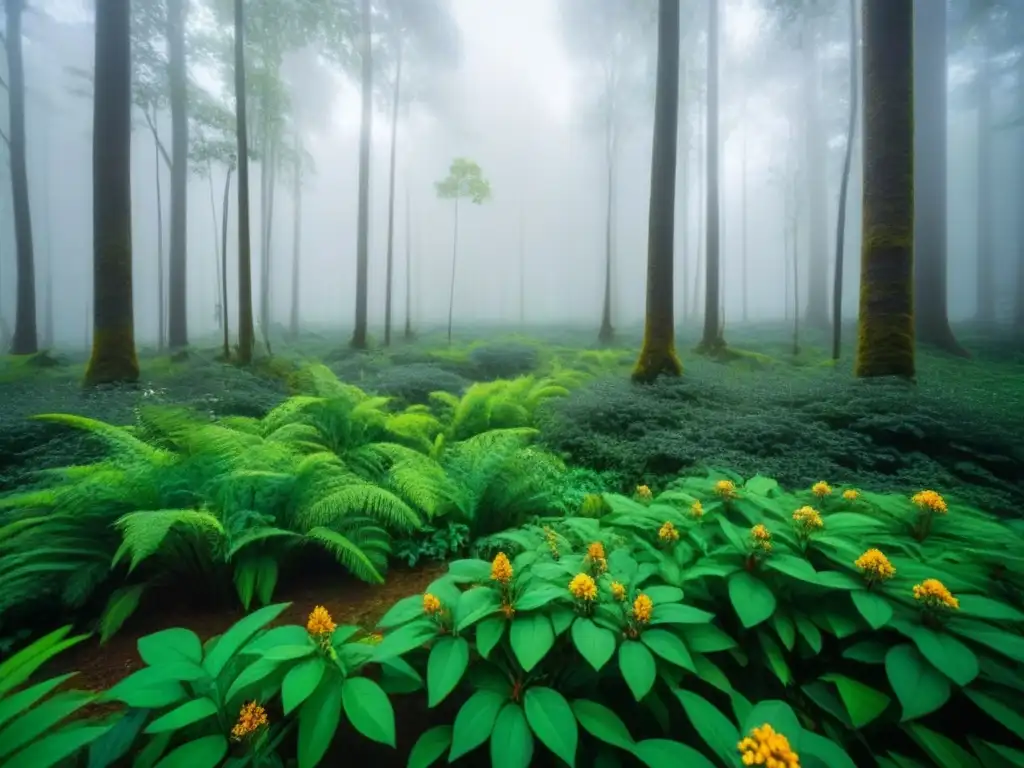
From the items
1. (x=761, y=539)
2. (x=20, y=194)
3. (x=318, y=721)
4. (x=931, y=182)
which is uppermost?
(x=20, y=194)

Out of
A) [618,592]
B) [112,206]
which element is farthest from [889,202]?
[112,206]

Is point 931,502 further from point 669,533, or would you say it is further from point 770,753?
point 770,753

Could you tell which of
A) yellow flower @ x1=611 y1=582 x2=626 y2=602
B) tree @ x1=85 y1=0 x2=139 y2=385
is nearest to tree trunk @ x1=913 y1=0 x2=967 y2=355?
yellow flower @ x1=611 y1=582 x2=626 y2=602

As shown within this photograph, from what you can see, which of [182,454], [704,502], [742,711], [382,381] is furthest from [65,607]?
[382,381]

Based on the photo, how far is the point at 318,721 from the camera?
1085 mm

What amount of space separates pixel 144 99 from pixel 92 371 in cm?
876

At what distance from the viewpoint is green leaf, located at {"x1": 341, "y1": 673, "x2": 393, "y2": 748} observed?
102 cm

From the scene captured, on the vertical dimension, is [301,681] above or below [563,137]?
below

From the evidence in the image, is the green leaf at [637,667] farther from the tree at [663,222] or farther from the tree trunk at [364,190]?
the tree trunk at [364,190]

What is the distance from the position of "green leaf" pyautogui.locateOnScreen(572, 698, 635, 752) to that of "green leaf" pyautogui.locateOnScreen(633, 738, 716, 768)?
0.04 metres

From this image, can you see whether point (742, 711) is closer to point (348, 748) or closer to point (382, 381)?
point (348, 748)

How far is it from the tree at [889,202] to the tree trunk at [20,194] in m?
16.0

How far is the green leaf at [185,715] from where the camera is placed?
1.03 meters

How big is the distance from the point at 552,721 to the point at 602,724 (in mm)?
136
